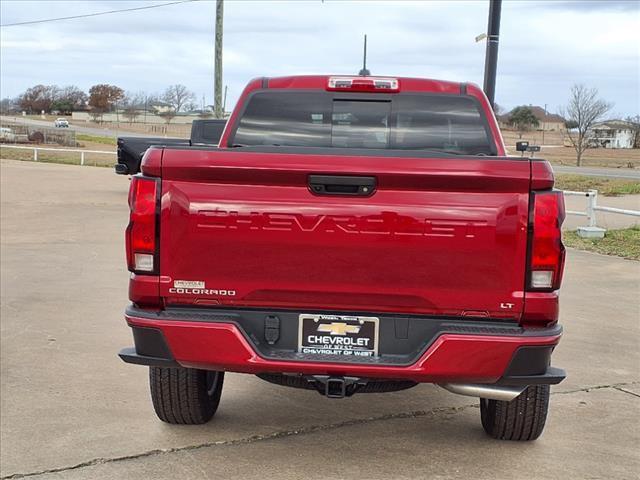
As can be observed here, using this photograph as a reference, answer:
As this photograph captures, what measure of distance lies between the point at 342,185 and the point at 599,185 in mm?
18230

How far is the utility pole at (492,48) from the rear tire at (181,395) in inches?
341

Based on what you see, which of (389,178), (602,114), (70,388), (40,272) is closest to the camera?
(389,178)

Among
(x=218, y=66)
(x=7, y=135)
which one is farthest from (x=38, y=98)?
(x=218, y=66)

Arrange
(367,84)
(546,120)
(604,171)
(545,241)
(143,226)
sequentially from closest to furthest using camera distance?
(545,241), (143,226), (367,84), (604,171), (546,120)

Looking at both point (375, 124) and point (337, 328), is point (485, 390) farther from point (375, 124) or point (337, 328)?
point (375, 124)

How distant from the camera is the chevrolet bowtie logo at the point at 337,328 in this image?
148 inches

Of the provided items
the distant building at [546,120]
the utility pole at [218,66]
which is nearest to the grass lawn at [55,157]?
the utility pole at [218,66]

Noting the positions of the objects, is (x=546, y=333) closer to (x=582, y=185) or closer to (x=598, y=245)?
(x=598, y=245)

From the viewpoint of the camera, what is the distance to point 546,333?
3689mm

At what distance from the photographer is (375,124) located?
4.95 metres

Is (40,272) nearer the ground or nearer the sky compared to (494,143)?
nearer the ground

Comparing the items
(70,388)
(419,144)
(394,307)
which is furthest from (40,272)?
(394,307)

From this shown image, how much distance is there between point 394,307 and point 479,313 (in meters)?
0.37

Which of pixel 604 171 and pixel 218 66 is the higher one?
pixel 218 66
